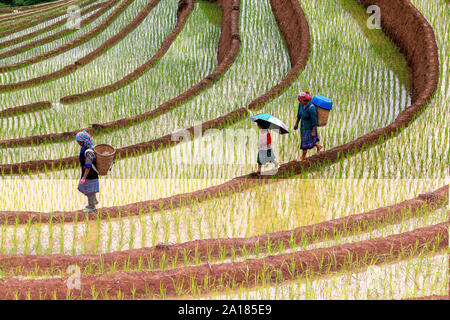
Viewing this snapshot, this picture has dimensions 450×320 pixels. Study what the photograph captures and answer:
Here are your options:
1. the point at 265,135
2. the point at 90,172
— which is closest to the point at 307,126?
the point at 265,135

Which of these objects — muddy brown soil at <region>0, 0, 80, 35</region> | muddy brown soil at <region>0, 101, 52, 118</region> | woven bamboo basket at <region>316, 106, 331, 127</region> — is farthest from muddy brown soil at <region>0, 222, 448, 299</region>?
muddy brown soil at <region>0, 0, 80, 35</region>

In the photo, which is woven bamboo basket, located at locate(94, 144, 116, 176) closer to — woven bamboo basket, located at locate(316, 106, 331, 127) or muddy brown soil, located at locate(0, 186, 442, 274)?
muddy brown soil, located at locate(0, 186, 442, 274)

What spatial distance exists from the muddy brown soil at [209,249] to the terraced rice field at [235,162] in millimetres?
12

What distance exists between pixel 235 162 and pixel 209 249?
2449 millimetres

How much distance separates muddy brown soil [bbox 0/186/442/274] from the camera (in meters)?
3.64

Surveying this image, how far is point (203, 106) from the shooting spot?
26.6ft

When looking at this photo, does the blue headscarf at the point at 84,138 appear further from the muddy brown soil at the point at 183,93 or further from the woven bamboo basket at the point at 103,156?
the muddy brown soil at the point at 183,93

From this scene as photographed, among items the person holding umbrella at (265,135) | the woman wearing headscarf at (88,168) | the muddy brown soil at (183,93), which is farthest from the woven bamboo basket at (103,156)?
the muddy brown soil at (183,93)

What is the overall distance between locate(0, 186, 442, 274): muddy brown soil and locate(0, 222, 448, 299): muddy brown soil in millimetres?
384

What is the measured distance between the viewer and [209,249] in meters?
3.81

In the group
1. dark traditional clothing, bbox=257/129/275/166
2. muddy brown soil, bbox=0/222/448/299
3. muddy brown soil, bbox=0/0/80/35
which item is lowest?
muddy brown soil, bbox=0/222/448/299

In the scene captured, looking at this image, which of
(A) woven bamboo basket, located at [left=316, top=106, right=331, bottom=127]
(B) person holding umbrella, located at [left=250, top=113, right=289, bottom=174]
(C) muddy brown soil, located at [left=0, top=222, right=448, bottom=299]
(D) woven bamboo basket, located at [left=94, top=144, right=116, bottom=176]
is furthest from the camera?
(A) woven bamboo basket, located at [left=316, top=106, right=331, bottom=127]

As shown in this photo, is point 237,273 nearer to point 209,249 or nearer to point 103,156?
point 209,249
